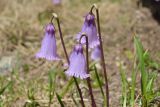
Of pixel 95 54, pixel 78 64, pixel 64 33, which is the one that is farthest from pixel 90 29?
pixel 64 33

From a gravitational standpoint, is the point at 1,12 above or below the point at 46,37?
above

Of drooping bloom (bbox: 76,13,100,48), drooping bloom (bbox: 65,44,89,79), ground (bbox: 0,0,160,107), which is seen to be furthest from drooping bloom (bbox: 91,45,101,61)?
drooping bloom (bbox: 65,44,89,79)

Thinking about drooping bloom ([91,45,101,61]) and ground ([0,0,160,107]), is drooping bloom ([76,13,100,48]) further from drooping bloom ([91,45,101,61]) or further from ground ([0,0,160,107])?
drooping bloom ([91,45,101,61])

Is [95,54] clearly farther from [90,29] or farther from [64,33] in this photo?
[90,29]

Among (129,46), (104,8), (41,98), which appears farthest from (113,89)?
(104,8)

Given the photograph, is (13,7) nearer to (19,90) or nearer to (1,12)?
(1,12)

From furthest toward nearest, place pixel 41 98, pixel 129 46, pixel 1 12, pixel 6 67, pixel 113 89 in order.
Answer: pixel 1 12 < pixel 129 46 < pixel 6 67 < pixel 113 89 < pixel 41 98

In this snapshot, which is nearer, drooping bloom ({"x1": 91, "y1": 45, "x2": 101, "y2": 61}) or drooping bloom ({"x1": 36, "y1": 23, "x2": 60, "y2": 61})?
drooping bloom ({"x1": 36, "y1": 23, "x2": 60, "y2": 61})

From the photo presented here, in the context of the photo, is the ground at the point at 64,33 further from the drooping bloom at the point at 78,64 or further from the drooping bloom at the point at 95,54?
the drooping bloom at the point at 78,64
